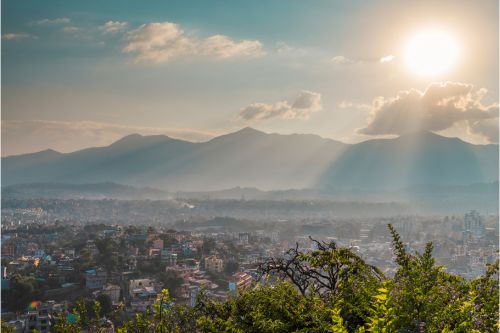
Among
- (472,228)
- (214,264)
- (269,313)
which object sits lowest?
(472,228)

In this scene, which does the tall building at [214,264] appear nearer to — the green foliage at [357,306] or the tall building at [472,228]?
the green foliage at [357,306]

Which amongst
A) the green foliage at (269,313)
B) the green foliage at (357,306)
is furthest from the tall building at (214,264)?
the green foliage at (269,313)

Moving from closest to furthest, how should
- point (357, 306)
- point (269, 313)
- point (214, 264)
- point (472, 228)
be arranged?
point (357, 306) < point (269, 313) < point (214, 264) < point (472, 228)

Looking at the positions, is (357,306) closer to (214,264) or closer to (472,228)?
(214,264)

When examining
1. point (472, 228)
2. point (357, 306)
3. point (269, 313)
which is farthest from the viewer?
point (472, 228)

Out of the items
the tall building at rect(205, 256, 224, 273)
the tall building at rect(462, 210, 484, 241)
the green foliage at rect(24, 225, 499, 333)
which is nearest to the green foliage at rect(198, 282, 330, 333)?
the green foliage at rect(24, 225, 499, 333)

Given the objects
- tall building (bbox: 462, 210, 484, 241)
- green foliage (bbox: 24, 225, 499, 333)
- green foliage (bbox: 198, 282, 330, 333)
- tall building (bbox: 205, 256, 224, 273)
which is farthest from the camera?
tall building (bbox: 462, 210, 484, 241)

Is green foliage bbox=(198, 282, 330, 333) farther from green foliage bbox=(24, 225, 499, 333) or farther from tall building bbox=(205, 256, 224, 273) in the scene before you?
tall building bbox=(205, 256, 224, 273)

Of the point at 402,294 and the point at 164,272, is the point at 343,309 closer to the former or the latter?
the point at 402,294

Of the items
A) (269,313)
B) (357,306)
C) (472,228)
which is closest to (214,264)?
(269,313)

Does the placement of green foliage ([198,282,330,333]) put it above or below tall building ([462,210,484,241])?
above

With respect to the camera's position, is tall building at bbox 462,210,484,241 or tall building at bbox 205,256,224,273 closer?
tall building at bbox 205,256,224,273

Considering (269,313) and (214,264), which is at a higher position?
(269,313)

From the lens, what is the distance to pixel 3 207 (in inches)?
4892
